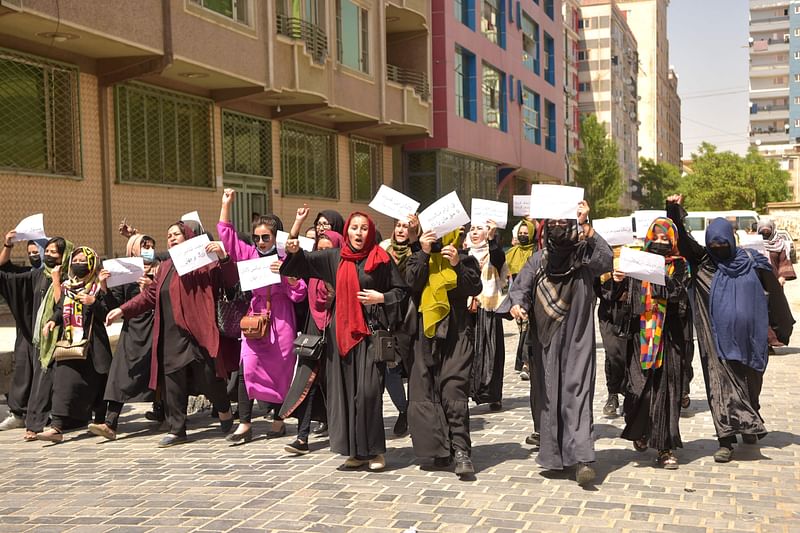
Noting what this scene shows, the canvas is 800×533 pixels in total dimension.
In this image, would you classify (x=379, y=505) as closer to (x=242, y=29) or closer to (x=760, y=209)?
(x=242, y=29)

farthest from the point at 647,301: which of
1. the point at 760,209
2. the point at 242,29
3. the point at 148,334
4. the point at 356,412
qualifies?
the point at 760,209

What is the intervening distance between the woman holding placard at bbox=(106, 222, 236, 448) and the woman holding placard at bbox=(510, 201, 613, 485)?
271 cm

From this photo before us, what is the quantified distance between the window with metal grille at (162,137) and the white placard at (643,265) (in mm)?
10766

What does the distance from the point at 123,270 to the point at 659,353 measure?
4.43 m

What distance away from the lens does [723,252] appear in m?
6.93

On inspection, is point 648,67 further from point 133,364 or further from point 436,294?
point 436,294

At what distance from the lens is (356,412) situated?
6473 millimetres

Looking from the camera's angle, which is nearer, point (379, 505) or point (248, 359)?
point (379, 505)

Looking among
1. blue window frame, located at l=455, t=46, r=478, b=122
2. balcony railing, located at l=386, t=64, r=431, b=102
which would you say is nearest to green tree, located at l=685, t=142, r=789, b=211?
blue window frame, located at l=455, t=46, r=478, b=122

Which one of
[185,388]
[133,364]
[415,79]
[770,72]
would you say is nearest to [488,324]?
[185,388]

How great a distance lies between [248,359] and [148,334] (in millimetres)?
962

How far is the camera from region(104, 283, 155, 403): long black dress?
7.92 m

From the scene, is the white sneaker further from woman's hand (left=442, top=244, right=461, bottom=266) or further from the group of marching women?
woman's hand (left=442, top=244, right=461, bottom=266)

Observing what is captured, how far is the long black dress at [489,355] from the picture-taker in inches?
345
